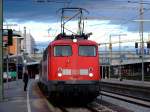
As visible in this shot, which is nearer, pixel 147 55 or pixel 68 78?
pixel 68 78

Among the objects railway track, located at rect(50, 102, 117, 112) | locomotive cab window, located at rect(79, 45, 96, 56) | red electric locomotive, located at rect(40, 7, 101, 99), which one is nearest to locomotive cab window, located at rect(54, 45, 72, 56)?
red electric locomotive, located at rect(40, 7, 101, 99)

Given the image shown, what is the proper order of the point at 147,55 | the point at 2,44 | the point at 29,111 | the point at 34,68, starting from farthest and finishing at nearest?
the point at 147,55 < the point at 34,68 < the point at 2,44 < the point at 29,111

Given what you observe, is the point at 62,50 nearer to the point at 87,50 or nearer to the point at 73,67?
the point at 73,67

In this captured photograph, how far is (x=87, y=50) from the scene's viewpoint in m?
25.4

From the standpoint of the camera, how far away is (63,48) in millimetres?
25219

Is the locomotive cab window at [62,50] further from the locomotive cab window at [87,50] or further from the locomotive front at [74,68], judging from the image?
the locomotive cab window at [87,50]

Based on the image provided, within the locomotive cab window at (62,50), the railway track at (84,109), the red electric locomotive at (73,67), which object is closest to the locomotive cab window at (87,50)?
the red electric locomotive at (73,67)

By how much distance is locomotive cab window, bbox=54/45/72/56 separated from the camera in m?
25.0

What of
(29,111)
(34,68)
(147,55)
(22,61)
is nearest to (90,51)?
(29,111)

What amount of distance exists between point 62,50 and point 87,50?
50.0 inches

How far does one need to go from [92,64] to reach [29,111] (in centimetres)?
474

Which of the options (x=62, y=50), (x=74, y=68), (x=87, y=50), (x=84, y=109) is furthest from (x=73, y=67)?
(x=84, y=109)

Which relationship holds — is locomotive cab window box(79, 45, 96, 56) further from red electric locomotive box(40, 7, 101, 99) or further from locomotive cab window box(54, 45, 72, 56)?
locomotive cab window box(54, 45, 72, 56)

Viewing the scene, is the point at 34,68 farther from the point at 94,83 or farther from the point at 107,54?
the point at 94,83
